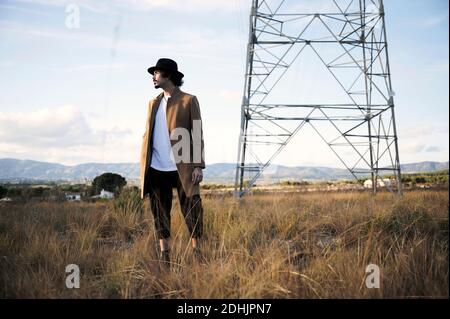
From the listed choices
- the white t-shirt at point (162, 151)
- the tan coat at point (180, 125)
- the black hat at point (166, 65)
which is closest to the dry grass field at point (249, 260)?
the tan coat at point (180, 125)

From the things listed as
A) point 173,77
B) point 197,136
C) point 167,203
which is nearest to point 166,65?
point 173,77

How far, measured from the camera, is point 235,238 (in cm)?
439

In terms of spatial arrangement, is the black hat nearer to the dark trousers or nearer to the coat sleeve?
the coat sleeve

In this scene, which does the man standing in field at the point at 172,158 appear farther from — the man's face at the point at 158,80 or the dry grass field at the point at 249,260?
the dry grass field at the point at 249,260

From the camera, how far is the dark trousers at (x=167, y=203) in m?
3.88

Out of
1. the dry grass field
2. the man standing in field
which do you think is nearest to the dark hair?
the man standing in field

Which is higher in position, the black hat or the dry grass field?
the black hat

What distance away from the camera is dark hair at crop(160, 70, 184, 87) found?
4.04m

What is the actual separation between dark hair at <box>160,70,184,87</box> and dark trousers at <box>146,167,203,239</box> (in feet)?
3.20

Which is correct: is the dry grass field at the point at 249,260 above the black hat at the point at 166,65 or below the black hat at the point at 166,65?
below

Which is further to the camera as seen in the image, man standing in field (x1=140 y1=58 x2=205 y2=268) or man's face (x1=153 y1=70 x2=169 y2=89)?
man's face (x1=153 y1=70 x2=169 y2=89)

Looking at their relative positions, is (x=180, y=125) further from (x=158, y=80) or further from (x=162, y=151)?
(x=158, y=80)
